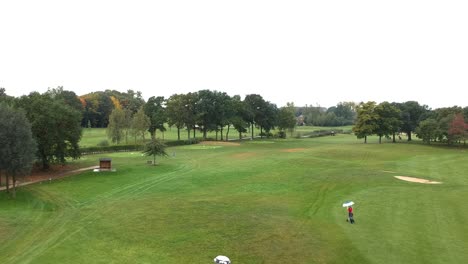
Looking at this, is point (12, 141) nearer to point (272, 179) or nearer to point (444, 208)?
point (272, 179)

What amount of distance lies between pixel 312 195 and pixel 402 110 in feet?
263

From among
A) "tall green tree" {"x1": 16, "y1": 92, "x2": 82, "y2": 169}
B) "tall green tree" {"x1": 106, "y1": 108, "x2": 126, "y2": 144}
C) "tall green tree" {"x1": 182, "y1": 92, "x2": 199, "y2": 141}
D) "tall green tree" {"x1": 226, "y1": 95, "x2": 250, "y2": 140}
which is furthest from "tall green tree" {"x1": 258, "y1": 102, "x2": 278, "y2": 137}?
"tall green tree" {"x1": 16, "y1": 92, "x2": 82, "y2": 169}

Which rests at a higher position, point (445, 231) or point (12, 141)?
point (12, 141)

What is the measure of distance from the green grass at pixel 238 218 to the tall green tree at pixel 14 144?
2.77m

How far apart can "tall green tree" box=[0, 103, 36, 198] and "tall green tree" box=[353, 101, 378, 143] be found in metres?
76.5

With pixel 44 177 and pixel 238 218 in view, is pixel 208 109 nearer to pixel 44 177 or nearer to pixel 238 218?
pixel 44 177

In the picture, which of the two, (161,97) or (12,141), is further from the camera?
(161,97)


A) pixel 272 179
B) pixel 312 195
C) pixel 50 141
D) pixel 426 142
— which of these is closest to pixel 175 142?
pixel 50 141

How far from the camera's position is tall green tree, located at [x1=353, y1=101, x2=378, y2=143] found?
90.1m

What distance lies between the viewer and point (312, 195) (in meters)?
34.7

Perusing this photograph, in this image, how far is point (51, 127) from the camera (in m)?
47.5

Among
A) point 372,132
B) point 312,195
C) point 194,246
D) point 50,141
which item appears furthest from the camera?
point 372,132

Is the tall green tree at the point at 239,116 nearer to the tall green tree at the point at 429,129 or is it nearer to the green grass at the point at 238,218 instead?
the tall green tree at the point at 429,129

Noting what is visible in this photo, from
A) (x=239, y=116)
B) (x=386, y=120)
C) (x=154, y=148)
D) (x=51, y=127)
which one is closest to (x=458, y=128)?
(x=386, y=120)
